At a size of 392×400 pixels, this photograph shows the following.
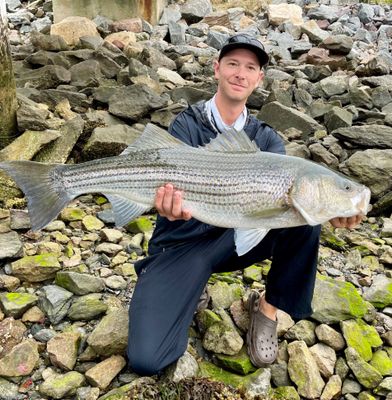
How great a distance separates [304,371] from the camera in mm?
4336

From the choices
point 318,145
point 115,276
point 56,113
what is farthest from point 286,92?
point 115,276

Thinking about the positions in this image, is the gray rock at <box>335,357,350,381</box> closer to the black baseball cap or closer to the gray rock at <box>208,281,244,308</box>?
the gray rock at <box>208,281,244,308</box>

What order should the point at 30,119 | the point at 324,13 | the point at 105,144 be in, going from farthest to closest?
the point at 324,13
the point at 105,144
the point at 30,119

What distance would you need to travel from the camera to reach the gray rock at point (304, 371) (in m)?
4.24

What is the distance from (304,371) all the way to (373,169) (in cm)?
426

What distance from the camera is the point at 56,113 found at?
8633mm

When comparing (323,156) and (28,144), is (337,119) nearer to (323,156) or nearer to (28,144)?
(323,156)

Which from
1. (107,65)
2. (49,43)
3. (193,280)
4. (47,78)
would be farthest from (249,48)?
(49,43)

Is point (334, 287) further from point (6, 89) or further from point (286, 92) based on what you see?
point (286, 92)

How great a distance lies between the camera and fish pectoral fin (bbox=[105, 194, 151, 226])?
160 inches

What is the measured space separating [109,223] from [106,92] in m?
3.85

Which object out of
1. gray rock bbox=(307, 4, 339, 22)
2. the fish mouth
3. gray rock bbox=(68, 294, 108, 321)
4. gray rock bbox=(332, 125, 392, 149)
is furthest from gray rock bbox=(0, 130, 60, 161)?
gray rock bbox=(307, 4, 339, 22)

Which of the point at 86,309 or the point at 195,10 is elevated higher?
the point at 195,10

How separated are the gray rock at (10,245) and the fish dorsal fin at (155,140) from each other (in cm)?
203
